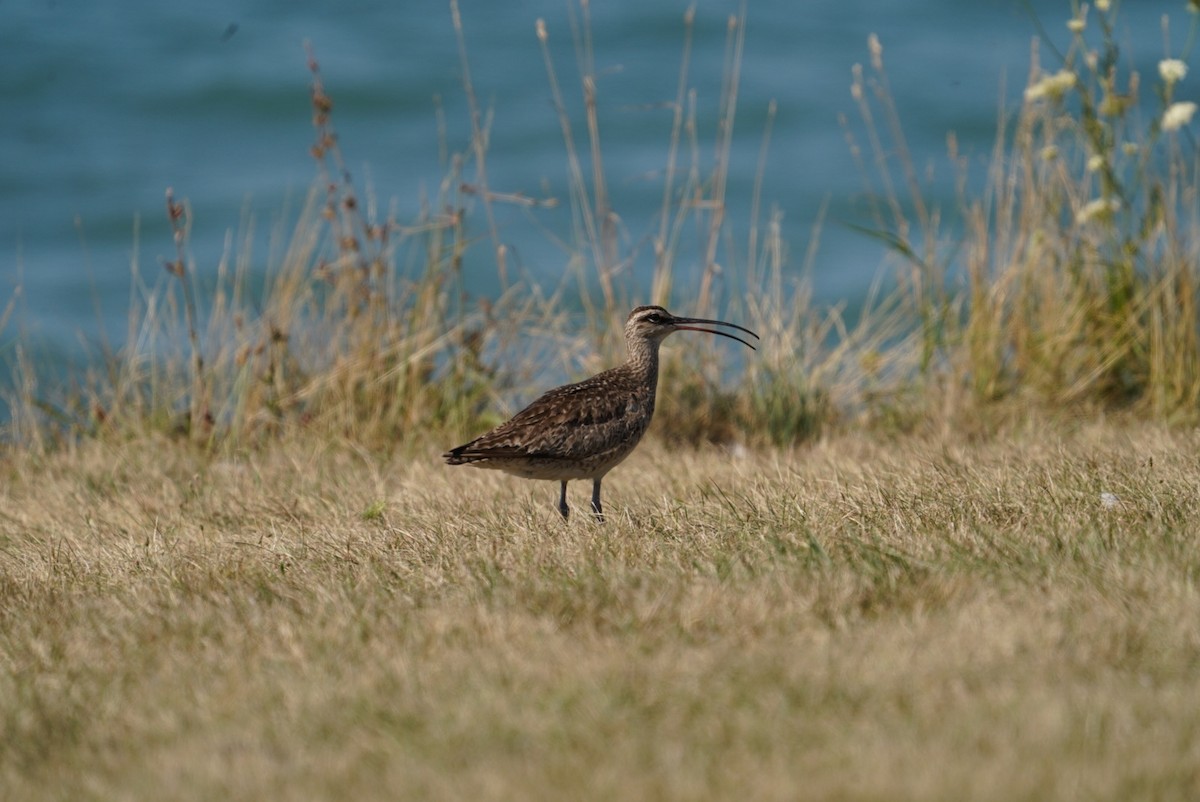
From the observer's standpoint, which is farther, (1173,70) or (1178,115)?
(1173,70)

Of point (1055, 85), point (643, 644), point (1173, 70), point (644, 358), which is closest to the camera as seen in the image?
point (643, 644)

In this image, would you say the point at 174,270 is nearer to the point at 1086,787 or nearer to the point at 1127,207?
the point at 1127,207

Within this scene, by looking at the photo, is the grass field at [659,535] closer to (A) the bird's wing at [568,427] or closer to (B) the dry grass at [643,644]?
(B) the dry grass at [643,644]

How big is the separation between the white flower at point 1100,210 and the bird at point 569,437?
2484mm

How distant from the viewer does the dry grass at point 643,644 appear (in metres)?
3.28

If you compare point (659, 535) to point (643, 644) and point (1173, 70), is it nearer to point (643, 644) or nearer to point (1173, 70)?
point (643, 644)

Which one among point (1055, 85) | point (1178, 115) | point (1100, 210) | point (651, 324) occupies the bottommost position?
point (651, 324)

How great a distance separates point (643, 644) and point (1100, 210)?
447cm

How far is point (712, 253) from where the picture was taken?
8.46 m

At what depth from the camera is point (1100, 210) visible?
24.7ft

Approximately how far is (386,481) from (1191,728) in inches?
166

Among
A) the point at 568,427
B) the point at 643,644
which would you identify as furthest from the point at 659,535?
the point at 643,644

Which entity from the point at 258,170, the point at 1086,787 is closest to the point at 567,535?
the point at 1086,787

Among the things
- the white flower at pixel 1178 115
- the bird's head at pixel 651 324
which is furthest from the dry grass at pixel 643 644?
the white flower at pixel 1178 115
